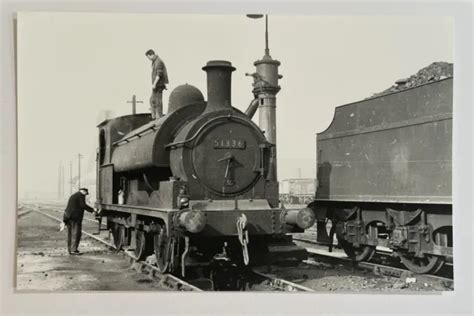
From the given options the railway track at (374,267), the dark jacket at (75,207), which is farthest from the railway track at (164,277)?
the railway track at (374,267)

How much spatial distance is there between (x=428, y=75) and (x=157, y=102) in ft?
12.8

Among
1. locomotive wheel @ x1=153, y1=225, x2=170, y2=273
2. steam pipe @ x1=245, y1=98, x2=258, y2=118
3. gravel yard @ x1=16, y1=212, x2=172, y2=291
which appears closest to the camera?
gravel yard @ x1=16, y1=212, x2=172, y2=291

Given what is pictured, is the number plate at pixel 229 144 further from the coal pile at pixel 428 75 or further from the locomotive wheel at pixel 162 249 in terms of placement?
the coal pile at pixel 428 75

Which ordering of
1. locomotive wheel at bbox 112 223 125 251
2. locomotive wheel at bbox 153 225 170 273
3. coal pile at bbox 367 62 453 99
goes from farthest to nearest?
1. locomotive wheel at bbox 112 223 125 251
2. locomotive wheel at bbox 153 225 170 273
3. coal pile at bbox 367 62 453 99

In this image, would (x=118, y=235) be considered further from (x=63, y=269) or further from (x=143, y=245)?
(x=63, y=269)

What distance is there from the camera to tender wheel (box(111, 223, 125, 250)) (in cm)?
1008

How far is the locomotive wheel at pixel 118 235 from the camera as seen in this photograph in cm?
1007

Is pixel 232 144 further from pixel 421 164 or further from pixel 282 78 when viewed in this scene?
pixel 421 164

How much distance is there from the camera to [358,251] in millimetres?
9508

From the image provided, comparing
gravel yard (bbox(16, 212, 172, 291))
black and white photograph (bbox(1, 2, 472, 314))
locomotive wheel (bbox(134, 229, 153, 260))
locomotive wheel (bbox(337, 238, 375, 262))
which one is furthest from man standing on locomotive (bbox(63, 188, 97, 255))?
locomotive wheel (bbox(337, 238, 375, 262))

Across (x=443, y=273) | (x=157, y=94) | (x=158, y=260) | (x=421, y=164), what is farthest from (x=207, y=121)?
(x=443, y=273)

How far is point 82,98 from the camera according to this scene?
7.81 metres

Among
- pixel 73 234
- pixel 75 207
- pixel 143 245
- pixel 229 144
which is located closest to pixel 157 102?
pixel 229 144

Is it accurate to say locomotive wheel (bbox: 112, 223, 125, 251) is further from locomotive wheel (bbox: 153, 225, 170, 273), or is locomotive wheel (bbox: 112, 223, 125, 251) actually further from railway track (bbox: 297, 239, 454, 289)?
railway track (bbox: 297, 239, 454, 289)
